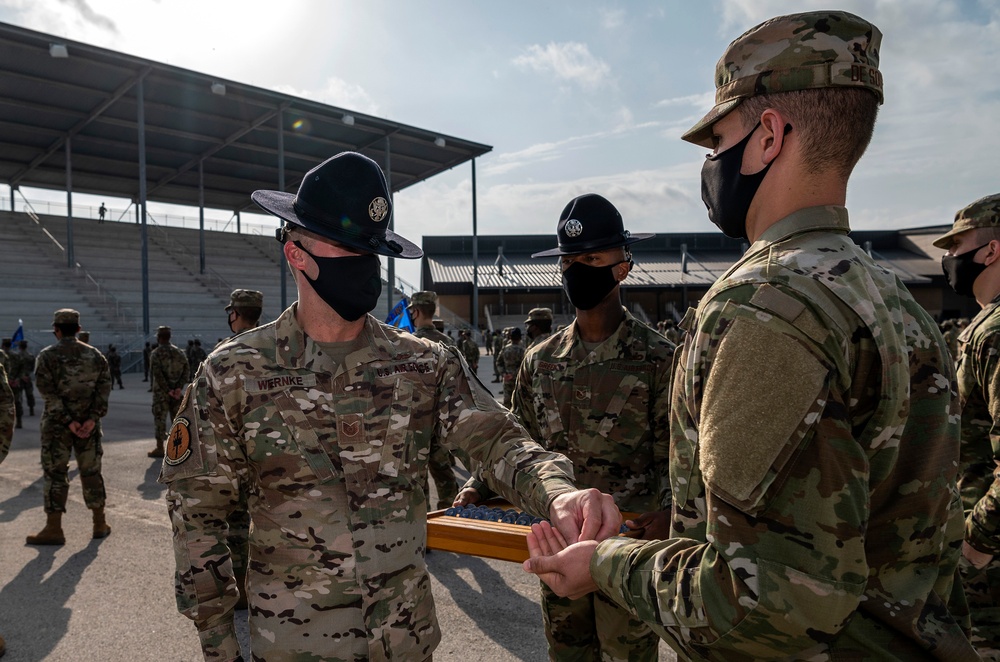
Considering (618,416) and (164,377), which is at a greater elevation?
(618,416)

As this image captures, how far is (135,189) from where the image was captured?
105 feet

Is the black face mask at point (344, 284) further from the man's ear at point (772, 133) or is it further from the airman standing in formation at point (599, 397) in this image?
the man's ear at point (772, 133)

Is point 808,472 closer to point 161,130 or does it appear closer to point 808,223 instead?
point 808,223

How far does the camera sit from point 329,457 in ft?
6.87

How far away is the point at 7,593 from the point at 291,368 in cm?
442

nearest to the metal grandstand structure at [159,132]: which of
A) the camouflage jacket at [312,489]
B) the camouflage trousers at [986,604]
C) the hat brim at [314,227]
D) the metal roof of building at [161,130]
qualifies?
the metal roof of building at [161,130]

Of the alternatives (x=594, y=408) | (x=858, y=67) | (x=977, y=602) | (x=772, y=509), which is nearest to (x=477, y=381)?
(x=594, y=408)

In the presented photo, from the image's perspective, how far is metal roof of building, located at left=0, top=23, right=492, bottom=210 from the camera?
18641 millimetres

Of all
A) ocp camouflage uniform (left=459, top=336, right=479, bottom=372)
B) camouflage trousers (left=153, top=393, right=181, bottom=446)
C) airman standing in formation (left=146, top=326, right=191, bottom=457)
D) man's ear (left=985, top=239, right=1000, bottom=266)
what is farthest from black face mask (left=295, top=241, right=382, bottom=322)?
ocp camouflage uniform (left=459, top=336, right=479, bottom=372)

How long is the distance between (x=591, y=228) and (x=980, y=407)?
1.89 m

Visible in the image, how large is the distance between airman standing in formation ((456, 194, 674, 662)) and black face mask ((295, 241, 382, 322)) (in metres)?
1.09

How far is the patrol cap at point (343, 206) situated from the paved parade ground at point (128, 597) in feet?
8.99

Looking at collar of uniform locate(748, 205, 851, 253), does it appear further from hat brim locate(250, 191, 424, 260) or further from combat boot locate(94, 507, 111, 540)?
combat boot locate(94, 507, 111, 540)

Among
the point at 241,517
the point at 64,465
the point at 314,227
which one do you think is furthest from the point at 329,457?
the point at 64,465
